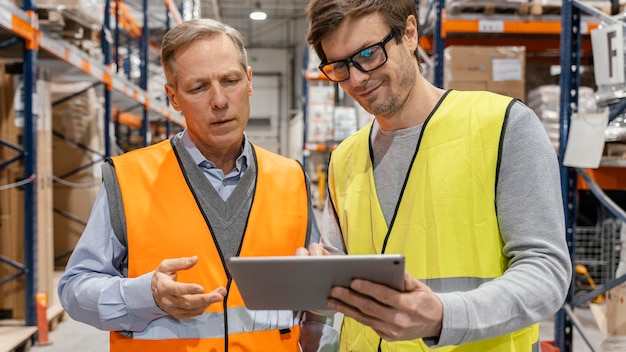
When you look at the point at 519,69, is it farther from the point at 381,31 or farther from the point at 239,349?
the point at 239,349

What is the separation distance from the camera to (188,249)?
174 cm

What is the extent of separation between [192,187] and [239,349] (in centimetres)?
54

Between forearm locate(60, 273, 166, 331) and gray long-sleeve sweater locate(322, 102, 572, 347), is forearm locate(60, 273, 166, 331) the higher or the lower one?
the lower one

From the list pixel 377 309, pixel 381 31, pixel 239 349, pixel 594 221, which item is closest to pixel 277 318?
pixel 239 349

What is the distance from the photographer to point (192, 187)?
1.82m

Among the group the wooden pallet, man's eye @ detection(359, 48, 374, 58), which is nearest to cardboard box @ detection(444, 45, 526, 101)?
the wooden pallet

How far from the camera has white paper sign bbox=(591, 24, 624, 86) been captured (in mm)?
2953

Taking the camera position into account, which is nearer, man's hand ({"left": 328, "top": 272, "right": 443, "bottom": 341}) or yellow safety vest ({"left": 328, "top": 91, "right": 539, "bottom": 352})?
man's hand ({"left": 328, "top": 272, "right": 443, "bottom": 341})

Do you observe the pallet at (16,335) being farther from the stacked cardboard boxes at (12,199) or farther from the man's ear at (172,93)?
the man's ear at (172,93)

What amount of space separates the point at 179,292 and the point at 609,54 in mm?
2734

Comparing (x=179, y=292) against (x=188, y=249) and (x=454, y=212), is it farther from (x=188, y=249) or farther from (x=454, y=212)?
(x=454, y=212)

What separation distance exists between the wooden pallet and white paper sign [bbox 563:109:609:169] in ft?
6.29

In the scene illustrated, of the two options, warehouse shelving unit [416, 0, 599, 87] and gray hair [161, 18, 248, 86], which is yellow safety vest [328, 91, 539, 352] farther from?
warehouse shelving unit [416, 0, 599, 87]

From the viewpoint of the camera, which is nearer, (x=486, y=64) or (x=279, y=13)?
(x=486, y=64)
